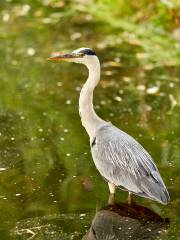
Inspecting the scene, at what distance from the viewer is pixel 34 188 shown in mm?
6602

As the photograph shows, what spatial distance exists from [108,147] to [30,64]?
16.8ft

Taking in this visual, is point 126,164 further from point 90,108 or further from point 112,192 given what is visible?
point 90,108

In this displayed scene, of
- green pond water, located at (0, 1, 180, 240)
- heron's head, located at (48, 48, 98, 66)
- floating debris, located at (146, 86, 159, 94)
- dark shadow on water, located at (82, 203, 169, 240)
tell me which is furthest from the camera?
floating debris, located at (146, 86, 159, 94)

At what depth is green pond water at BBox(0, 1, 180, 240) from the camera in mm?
6129

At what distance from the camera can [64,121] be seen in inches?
336

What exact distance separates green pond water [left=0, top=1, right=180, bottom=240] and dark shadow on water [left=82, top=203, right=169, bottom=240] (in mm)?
74

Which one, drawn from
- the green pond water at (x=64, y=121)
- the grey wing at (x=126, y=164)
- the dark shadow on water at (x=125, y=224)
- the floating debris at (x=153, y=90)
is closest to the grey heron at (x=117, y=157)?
the grey wing at (x=126, y=164)

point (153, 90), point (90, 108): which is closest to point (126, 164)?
point (90, 108)

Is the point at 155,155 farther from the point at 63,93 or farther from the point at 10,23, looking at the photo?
the point at 10,23

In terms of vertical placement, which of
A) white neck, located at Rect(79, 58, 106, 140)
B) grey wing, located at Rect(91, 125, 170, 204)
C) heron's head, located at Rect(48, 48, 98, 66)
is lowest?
grey wing, located at Rect(91, 125, 170, 204)

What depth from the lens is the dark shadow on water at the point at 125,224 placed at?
5668mm

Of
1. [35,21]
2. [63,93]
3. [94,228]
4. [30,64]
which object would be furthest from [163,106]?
[35,21]

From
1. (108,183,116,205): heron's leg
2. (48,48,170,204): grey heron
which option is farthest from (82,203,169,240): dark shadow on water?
(48,48,170,204): grey heron

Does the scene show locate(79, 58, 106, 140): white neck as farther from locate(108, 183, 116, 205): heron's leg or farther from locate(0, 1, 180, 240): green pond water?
locate(0, 1, 180, 240): green pond water
